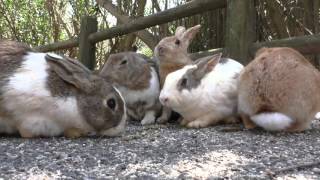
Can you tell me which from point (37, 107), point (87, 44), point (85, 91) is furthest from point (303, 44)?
point (87, 44)

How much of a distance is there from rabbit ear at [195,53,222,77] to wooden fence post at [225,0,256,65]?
1.80ft

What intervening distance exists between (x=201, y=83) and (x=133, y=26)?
235cm

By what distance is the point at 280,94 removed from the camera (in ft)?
11.7

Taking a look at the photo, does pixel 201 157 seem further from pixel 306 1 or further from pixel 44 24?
pixel 44 24

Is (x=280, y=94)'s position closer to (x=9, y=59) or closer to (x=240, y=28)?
(x=240, y=28)

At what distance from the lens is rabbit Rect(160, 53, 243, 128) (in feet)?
13.2

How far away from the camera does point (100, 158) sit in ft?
9.84

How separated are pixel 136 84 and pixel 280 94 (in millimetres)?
1291

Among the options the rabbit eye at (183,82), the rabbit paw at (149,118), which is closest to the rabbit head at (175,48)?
the rabbit paw at (149,118)

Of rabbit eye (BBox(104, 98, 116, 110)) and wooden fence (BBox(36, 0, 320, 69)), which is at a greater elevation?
wooden fence (BBox(36, 0, 320, 69))

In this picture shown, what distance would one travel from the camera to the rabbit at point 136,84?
14.5ft

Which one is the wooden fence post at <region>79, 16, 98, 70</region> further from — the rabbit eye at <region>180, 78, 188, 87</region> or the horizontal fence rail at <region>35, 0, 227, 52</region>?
the rabbit eye at <region>180, 78, 188, 87</region>

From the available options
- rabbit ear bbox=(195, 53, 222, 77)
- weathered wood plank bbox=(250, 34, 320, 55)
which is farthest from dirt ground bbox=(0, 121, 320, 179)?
weathered wood plank bbox=(250, 34, 320, 55)

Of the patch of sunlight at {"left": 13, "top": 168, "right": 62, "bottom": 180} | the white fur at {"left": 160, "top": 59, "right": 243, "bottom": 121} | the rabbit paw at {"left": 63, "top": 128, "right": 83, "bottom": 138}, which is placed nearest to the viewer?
the patch of sunlight at {"left": 13, "top": 168, "right": 62, "bottom": 180}
